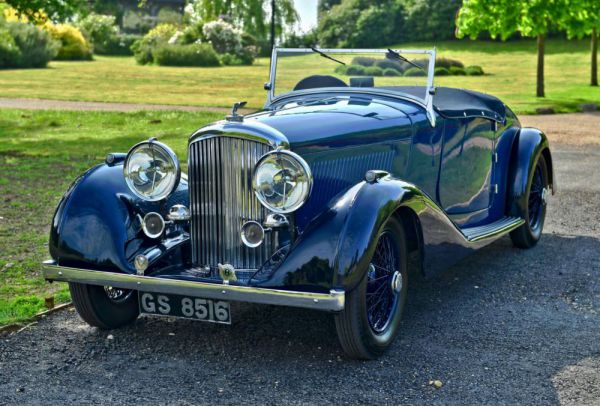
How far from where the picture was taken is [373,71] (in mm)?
6176

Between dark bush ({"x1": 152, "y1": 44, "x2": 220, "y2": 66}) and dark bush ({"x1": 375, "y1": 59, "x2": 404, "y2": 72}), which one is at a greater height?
dark bush ({"x1": 375, "y1": 59, "x2": 404, "y2": 72})

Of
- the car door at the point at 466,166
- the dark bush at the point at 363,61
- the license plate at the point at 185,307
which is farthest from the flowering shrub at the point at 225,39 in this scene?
the license plate at the point at 185,307

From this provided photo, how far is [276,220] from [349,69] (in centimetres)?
200

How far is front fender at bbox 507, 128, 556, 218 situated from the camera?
22.5ft

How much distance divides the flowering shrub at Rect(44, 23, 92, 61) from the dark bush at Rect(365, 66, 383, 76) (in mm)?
36576

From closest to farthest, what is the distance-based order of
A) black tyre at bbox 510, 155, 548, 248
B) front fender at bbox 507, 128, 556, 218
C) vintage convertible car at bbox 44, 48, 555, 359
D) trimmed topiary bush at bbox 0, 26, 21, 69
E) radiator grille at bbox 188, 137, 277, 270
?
vintage convertible car at bbox 44, 48, 555, 359 < radiator grille at bbox 188, 137, 277, 270 < front fender at bbox 507, 128, 556, 218 < black tyre at bbox 510, 155, 548, 248 < trimmed topiary bush at bbox 0, 26, 21, 69

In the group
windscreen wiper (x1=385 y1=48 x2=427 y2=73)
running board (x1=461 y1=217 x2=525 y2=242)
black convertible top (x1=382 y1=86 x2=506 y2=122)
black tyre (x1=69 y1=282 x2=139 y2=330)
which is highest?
windscreen wiper (x1=385 y1=48 x2=427 y2=73)

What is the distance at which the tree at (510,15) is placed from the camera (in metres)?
21.0

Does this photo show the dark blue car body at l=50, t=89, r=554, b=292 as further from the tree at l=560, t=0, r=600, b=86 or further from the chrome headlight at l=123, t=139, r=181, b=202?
the tree at l=560, t=0, r=600, b=86

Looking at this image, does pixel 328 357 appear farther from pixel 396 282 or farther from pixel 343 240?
pixel 343 240

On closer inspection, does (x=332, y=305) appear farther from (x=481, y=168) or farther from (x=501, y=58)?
(x=501, y=58)

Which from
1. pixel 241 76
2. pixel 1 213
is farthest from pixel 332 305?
pixel 241 76

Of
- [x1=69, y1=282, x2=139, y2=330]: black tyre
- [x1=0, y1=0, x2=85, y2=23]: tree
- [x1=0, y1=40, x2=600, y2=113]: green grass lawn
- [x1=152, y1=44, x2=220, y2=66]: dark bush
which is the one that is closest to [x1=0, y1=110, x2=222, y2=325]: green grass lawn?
[x1=69, y1=282, x2=139, y2=330]: black tyre

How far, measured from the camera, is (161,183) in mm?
4844
